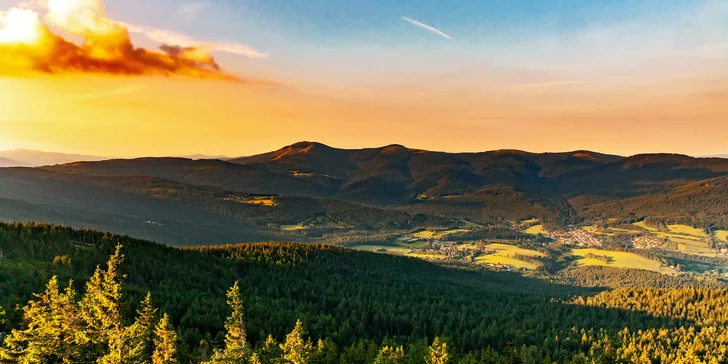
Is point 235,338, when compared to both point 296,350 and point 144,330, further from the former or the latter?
point 144,330

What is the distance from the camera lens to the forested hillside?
255ft

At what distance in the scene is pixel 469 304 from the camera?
495ft

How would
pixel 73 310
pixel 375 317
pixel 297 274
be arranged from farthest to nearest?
pixel 297 274, pixel 375 317, pixel 73 310

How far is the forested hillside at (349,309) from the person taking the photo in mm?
77625

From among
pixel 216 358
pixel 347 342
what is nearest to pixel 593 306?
pixel 347 342

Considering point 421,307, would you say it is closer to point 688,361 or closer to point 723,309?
point 688,361

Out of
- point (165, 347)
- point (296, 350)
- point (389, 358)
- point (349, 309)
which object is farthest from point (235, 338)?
point (349, 309)

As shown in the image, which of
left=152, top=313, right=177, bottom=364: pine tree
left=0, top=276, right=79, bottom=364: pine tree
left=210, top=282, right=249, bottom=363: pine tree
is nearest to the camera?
left=0, top=276, right=79, bottom=364: pine tree

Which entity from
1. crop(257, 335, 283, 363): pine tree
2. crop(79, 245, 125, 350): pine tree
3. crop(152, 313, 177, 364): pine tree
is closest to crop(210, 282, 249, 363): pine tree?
crop(152, 313, 177, 364): pine tree

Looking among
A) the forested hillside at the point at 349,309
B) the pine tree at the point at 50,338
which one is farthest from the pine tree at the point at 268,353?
the pine tree at the point at 50,338

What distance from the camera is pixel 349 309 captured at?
12762 cm

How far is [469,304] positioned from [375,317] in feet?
161

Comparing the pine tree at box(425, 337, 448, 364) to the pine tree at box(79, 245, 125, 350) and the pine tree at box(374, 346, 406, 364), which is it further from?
the pine tree at box(79, 245, 125, 350)

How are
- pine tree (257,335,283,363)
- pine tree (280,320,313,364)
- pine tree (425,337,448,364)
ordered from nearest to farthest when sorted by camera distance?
pine tree (280,320,313,364), pine tree (425,337,448,364), pine tree (257,335,283,363)
